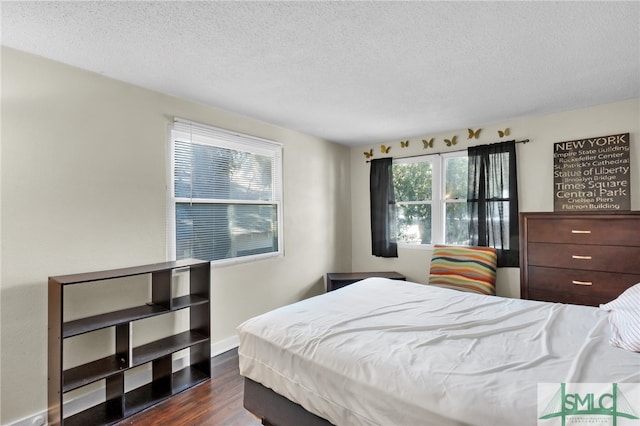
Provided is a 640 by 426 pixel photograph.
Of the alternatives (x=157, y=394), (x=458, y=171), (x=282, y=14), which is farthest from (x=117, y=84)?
(x=458, y=171)

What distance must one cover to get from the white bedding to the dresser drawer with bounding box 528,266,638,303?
58 cm

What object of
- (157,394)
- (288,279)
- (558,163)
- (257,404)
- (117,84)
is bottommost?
(157,394)

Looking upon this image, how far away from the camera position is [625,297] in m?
1.78

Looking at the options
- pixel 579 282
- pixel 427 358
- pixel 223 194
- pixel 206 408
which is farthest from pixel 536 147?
pixel 206 408

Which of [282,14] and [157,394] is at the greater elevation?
[282,14]

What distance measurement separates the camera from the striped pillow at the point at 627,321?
55.4 inches

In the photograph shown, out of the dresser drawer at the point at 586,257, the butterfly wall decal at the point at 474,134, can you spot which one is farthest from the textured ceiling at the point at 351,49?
the dresser drawer at the point at 586,257

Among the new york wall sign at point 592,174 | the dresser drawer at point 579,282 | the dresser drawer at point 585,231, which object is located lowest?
the dresser drawer at point 579,282

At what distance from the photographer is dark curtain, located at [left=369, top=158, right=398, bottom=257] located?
13.6 feet

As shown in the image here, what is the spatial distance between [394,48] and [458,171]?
229cm

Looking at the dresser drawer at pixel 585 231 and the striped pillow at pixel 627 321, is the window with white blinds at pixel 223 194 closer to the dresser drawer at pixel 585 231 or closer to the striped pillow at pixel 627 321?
the dresser drawer at pixel 585 231

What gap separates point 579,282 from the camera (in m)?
2.50

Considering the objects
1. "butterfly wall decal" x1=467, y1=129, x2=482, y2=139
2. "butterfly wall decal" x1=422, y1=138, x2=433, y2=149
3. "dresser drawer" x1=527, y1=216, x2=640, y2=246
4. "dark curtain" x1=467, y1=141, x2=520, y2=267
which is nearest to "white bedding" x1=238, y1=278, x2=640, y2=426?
"dresser drawer" x1=527, y1=216, x2=640, y2=246

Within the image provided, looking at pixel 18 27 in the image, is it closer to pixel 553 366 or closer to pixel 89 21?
pixel 89 21
